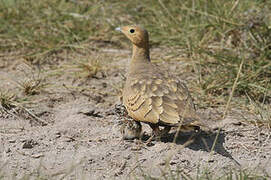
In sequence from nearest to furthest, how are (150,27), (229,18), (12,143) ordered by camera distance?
(12,143)
(229,18)
(150,27)

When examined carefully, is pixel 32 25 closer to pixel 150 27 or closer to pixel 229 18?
pixel 150 27

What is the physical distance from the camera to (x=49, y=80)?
17.3 feet

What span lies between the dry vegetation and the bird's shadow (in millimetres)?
532

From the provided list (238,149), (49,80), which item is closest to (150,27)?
(49,80)

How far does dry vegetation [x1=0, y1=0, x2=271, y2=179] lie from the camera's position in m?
4.93

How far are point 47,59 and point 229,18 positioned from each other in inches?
Result: 83.7

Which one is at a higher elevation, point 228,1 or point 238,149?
point 228,1

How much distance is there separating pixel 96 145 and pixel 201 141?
85 cm

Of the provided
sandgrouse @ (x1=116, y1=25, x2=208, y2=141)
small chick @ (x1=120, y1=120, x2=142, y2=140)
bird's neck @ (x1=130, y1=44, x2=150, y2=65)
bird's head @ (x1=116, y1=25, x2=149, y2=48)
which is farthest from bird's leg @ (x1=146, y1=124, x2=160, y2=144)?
bird's head @ (x1=116, y1=25, x2=149, y2=48)

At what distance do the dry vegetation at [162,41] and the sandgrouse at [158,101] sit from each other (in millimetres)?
875

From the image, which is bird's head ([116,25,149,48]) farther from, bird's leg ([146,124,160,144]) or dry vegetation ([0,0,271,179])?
bird's leg ([146,124,160,144])

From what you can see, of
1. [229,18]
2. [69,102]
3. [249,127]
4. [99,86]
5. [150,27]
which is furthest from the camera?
[150,27]

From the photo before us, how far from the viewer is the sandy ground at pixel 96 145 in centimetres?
350

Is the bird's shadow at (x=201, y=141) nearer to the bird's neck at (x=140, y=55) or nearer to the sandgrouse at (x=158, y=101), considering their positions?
the sandgrouse at (x=158, y=101)
